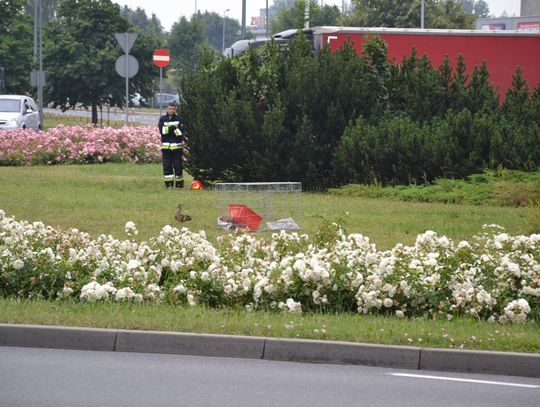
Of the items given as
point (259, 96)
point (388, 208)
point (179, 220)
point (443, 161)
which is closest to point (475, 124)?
point (443, 161)

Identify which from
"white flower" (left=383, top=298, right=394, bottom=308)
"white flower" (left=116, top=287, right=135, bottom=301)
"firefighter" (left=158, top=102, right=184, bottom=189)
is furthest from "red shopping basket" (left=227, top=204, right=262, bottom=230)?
"firefighter" (left=158, top=102, right=184, bottom=189)

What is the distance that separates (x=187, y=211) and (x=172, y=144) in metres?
4.96

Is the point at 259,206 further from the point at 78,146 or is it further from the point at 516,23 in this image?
the point at 516,23

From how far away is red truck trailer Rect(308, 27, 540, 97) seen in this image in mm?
29094

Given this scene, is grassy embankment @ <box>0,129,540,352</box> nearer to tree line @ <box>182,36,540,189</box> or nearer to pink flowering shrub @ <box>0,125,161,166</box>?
tree line @ <box>182,36,540,189</box>

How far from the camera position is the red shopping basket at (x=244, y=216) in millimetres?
18141

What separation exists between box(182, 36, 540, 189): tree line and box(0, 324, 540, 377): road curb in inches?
551

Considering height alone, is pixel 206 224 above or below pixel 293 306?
below

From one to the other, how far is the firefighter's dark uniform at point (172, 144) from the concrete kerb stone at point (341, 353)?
16.1 metres

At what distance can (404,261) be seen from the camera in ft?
38.3

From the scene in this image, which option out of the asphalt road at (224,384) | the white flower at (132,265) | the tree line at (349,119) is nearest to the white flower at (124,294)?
the white flower at (132,265)

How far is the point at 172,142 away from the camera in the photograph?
25.8 meters

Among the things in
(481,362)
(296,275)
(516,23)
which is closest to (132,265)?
(296,275)

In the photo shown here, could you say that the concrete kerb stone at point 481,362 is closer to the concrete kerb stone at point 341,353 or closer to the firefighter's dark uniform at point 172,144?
the concrete kerb stone at point 341,353
